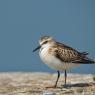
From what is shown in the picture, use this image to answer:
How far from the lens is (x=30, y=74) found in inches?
923

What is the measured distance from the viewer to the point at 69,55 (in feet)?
63.0

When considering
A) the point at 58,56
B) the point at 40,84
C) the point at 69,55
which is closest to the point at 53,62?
the point at 58,56

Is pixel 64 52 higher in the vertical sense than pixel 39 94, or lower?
higher

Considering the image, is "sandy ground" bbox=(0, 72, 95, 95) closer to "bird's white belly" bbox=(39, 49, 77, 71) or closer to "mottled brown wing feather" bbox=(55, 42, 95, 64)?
→ "bird's white belly" bbox=(39, 49, 77, 71)

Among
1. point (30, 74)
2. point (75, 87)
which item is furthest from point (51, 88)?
point (30, 74)

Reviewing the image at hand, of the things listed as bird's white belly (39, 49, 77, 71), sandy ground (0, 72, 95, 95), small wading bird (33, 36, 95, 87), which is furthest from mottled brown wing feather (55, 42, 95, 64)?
sandy ground (0, 72, 95, 95)

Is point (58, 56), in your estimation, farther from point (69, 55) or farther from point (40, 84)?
point (40, 84)

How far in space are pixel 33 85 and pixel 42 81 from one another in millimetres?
1007

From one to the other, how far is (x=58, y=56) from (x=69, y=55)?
0.37m

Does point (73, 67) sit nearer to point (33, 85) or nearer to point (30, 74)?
point (33, 85)

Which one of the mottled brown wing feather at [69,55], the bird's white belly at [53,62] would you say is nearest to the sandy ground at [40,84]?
the bird's white belly at [53,62]

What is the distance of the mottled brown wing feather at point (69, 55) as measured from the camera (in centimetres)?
1906

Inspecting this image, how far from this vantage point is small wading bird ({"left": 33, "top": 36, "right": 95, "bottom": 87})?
1888cm

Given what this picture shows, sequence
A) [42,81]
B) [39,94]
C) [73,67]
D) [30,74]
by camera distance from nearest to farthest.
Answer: [39,94], [73,67], [42,81], [30,74]
